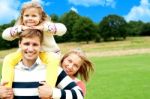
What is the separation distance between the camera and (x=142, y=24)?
88000mm

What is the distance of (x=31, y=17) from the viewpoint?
416cm

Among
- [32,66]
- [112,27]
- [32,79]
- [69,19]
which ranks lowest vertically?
[32,79]

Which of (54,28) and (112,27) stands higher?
(112,27)

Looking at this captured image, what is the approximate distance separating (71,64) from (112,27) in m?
84.2

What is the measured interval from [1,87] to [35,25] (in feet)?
2.01

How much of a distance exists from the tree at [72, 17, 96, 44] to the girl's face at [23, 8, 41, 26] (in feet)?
260

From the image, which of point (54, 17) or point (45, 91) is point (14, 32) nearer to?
point (45, 91)

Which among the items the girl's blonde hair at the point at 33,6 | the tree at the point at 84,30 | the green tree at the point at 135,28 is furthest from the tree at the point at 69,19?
the girl's blonde hair at the point at 33,6

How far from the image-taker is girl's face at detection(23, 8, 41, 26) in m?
4.14

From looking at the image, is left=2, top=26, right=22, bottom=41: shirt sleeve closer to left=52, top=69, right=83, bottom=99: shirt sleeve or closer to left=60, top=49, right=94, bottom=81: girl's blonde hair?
left=52, top=69, right=83, bottom=99: shirt sleeve

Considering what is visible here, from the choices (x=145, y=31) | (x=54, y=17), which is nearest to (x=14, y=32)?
(x=145, y=31)

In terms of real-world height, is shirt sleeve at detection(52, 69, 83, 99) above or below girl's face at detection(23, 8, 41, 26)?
below

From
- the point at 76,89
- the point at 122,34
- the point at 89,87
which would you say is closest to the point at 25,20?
the point at 76,89

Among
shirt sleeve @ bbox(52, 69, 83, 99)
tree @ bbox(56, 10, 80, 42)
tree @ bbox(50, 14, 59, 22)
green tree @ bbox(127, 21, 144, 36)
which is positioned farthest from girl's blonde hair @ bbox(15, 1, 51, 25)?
tree @ bbox(50, 14, 59, 22)
